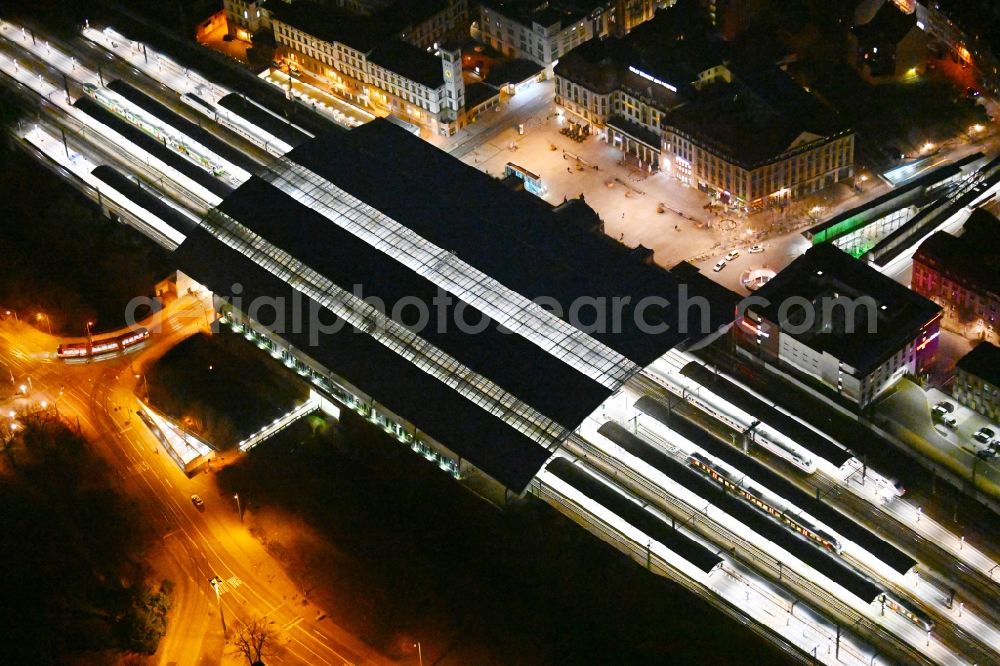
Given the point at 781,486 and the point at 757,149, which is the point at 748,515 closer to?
the point at 781,486

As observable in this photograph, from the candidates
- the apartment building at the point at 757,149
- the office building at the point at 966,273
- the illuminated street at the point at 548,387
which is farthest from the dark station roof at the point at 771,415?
the apartment building at the point at 757,149

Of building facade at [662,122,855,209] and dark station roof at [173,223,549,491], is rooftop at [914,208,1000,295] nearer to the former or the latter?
building facade at [662,122,855,209]

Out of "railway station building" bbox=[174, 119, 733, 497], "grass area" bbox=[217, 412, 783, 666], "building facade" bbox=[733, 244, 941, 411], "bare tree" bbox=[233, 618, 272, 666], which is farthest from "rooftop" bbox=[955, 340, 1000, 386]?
"bare tree" bbox=[233, 618, 272, 666]

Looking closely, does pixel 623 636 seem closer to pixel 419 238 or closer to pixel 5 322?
pixel 419 238

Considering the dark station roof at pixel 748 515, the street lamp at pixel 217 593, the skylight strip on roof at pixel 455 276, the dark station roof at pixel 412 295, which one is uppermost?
the skylight strip on roof at pixel 455 276

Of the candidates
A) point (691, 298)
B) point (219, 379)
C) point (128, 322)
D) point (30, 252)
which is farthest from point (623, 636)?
point (30, 252)

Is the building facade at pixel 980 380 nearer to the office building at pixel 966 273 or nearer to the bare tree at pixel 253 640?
the office building at pixel 966 273

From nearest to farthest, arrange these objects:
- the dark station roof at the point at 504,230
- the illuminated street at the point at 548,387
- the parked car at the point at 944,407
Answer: the illuminated street at the point at 548,387
the parked car at the point at 944,407
the dark station roof at the point at 504,230
